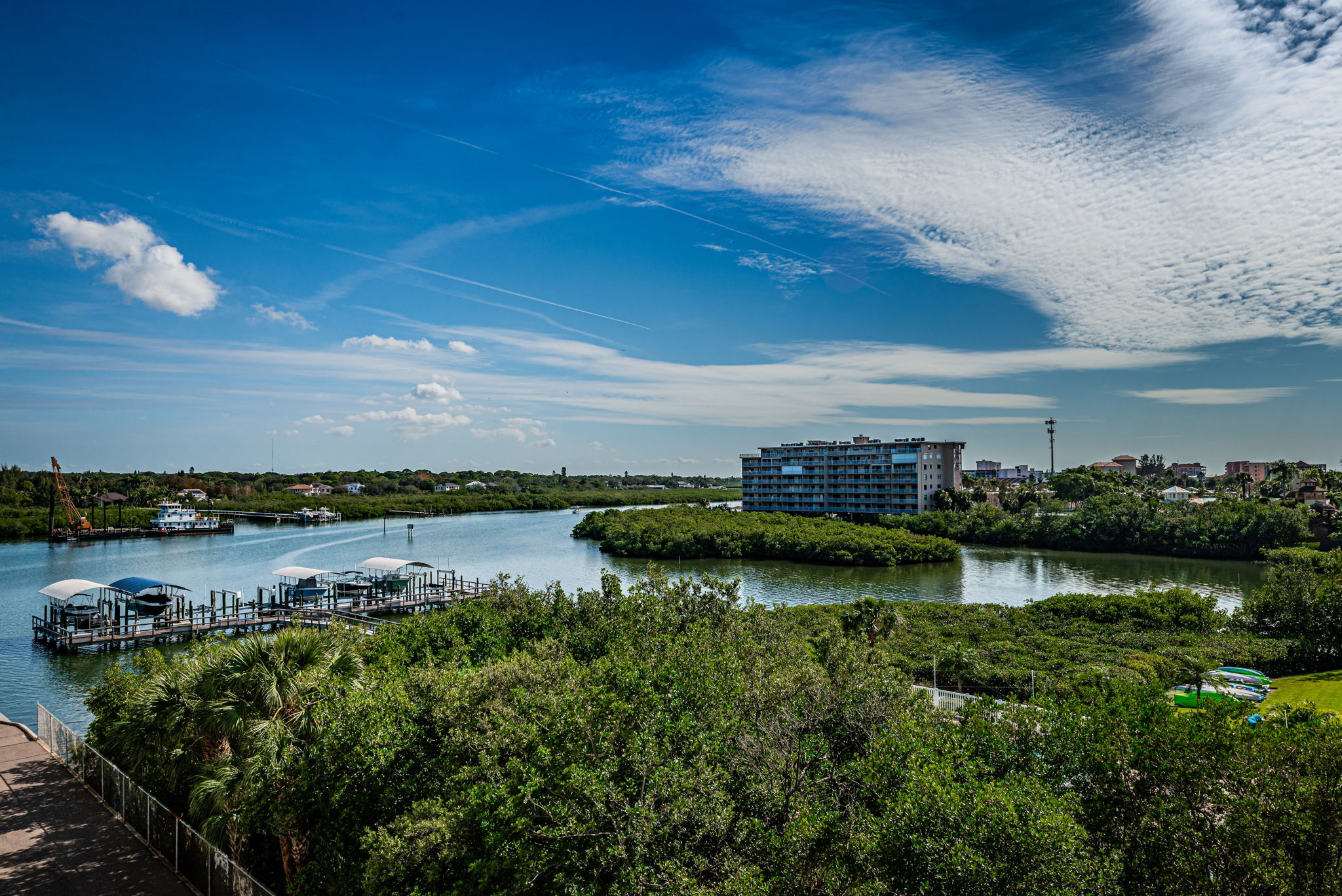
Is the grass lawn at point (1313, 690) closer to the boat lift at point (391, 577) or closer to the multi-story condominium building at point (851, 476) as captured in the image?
the boat lift at point (391, 577)

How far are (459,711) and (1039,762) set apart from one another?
8.75 meters

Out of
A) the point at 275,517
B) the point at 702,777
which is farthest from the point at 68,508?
the point at 702,777

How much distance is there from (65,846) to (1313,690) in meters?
35.8

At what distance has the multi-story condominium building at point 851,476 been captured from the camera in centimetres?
9406

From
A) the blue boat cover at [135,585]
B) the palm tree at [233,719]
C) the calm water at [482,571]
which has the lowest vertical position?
the calm water at [482,571]

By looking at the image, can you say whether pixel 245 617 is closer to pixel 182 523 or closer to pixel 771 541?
pixel 771 541

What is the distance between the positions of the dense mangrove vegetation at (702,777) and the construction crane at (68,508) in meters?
94.3

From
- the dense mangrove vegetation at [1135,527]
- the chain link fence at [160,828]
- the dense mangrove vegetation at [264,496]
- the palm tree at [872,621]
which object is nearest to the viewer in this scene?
the chain link fence at [160,828]

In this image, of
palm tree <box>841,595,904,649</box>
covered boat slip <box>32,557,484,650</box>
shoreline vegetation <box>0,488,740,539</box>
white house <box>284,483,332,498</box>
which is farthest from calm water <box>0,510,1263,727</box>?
white house <box>284,483,332,498</box>

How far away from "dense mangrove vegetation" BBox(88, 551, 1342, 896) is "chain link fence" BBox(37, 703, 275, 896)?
545 mm

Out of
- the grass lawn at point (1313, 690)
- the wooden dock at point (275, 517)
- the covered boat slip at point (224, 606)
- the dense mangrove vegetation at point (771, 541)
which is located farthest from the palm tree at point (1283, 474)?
the wooden dock at point (275, 517)

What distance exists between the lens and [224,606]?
132ft

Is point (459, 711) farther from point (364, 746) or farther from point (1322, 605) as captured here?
point (1322, 605)

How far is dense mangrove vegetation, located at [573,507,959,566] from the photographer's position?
220ft
